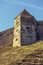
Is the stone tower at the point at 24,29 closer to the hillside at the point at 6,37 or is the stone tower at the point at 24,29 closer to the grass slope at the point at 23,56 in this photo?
the grass slope at the point at 23,56

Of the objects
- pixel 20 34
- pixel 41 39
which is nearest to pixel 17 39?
pixel 20 34

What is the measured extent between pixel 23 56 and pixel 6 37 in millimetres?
18266

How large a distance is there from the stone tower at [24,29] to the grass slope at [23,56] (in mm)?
4651

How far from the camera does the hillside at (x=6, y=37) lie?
5377 cm

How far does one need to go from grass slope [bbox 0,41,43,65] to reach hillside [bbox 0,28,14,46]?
12.0 m

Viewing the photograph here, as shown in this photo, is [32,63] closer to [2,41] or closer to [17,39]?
[17,39]

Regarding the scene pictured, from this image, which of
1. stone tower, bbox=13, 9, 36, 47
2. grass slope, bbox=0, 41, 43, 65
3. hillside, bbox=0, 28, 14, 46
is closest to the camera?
grass slope, bbox=0, 41, 43, 65

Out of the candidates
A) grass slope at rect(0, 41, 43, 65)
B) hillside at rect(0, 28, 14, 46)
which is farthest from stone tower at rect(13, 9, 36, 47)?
hillside at rect(0, 28, 14, 46)

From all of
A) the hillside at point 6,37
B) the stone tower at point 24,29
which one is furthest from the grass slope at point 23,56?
the hillside at point 6,37

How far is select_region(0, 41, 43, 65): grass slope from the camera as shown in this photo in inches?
1404

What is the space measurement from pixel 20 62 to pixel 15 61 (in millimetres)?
805

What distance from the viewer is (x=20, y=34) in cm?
4647

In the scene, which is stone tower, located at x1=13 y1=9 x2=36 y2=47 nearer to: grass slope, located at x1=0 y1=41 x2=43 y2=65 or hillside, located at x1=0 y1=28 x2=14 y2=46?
grass slope, located at x1=0 y1=41 x2=43 y2=65

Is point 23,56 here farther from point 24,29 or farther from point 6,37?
point 6,37
